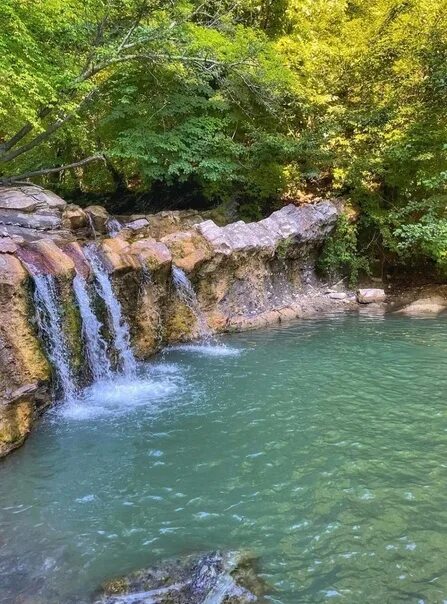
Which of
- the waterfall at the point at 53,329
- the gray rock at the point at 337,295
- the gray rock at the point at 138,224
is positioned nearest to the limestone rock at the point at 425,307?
the gray rock at the point at 337,295

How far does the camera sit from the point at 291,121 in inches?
757

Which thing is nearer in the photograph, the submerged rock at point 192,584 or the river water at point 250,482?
the submerged rock at point 192,584

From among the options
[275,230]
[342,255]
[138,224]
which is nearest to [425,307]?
[342,255]

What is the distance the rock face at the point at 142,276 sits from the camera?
28.2ft

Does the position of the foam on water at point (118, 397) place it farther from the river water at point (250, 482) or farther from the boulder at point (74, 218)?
the boulder at point (74, 218)

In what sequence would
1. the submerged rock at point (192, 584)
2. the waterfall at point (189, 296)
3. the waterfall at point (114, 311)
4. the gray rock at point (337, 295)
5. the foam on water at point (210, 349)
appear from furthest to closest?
the gray rock at point (337, 295)
the waterfall at point (189, 296)
the foam on water at point (210, 349)
the waterfall at point (114, 311)
the submerged rock at point (192, 584)

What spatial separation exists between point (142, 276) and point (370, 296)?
8.91 meters

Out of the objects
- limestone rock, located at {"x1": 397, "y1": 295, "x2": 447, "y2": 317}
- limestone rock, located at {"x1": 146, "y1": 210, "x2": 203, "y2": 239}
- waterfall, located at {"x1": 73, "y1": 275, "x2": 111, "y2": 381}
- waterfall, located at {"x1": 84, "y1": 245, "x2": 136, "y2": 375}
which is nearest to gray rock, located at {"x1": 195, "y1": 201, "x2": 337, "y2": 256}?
limestone rock, located at {"x1": 146, "y1": 210, "x2": 203, "y2": 239}

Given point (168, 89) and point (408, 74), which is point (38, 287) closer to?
point (168, 89)

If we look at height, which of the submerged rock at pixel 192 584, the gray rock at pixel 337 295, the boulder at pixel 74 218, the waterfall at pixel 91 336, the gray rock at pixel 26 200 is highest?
the gray rock at pixel 26 200

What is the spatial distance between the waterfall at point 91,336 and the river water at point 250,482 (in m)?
0.41

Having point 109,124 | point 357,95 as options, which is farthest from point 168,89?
point 357,95

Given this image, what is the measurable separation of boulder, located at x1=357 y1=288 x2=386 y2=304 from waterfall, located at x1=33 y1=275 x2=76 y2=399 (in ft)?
36.4

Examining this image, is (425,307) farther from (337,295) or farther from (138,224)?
(138,224)
